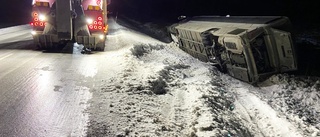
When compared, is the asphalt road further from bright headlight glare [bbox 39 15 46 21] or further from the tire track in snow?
the tire track in snow

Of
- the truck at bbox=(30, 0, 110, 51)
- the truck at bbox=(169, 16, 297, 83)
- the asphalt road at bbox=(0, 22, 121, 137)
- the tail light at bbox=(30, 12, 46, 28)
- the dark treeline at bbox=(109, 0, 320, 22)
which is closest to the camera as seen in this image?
the asphalt road at bbox=(0, 22, 121, 137)

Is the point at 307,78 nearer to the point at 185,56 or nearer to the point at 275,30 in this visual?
the point at 275,30

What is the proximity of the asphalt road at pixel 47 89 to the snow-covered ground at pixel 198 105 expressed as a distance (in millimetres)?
317

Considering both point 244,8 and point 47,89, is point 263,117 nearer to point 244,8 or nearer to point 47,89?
point 47,89

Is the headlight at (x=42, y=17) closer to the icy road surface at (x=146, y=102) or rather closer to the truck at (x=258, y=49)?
the icy road surface at (x=146, y=102)

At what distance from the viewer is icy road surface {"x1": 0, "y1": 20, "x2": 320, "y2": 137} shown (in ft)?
16.1

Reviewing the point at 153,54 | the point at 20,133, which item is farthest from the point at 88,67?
the point at 20,133

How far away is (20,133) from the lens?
4609 mm

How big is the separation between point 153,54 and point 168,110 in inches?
242

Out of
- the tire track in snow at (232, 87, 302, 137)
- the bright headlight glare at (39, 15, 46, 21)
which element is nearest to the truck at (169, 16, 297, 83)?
the tire track in snow at (232, 87, 302, 137)

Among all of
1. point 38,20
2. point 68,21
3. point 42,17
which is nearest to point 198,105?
point 68,21

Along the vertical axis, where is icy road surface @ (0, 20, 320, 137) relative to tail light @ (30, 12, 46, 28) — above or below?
below

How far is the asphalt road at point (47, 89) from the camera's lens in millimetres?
A: 4883

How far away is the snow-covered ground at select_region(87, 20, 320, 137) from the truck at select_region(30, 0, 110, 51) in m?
3.03
